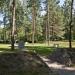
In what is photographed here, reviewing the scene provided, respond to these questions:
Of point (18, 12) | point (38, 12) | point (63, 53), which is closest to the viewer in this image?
point (63, 53)

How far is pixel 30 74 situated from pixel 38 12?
A: 66.2 meters

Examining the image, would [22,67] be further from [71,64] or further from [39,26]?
[39,26]

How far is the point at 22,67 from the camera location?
12812 millimetres

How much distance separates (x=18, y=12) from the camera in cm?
7294

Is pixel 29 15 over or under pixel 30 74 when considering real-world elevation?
over

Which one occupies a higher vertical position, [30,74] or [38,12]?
[38,12]

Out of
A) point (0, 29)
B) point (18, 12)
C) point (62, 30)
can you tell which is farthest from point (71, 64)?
point (0, 29)

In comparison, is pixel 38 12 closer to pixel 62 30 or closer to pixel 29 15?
pixel 29 15

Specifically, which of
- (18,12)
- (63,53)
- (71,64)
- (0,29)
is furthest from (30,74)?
(0,29)

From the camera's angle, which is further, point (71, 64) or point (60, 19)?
point (60, 19)

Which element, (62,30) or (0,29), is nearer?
(62,30)

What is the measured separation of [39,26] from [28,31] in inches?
239

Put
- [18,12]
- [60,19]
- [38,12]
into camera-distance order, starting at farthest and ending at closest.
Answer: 1. [60,19]
2. [38,12]
3. [18,12]

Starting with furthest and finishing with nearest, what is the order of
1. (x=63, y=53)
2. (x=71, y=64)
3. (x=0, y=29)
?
(x=0, y=29) < (x=63, y=53) < (x=71, y=64)
